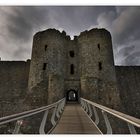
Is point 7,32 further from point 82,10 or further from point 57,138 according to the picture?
point 57,138

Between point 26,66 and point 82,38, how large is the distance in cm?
531

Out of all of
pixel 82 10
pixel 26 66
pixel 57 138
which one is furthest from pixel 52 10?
pixel 26 66

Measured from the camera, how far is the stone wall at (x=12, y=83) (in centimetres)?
1090

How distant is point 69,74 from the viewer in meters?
10.7

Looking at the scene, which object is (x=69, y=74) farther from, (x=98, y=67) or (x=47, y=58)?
(x=98, y=67)

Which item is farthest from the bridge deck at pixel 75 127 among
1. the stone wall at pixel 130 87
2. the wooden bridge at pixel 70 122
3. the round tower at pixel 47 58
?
the stone wall at pixel 130 87

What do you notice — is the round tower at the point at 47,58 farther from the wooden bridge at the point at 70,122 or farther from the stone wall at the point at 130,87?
the wooden bridge at the point at 70,122

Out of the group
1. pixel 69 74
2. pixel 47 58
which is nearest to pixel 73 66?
pixel 69 74

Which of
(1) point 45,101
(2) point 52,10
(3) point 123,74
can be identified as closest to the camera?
(2) point 52,10

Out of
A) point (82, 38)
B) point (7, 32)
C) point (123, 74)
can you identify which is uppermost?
point (82, 38)

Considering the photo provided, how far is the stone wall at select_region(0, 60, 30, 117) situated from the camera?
1090 centimetres

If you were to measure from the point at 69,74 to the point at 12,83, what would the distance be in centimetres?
498

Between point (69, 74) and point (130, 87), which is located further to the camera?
point (130, 87)

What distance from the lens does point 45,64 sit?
1031 centimetres
